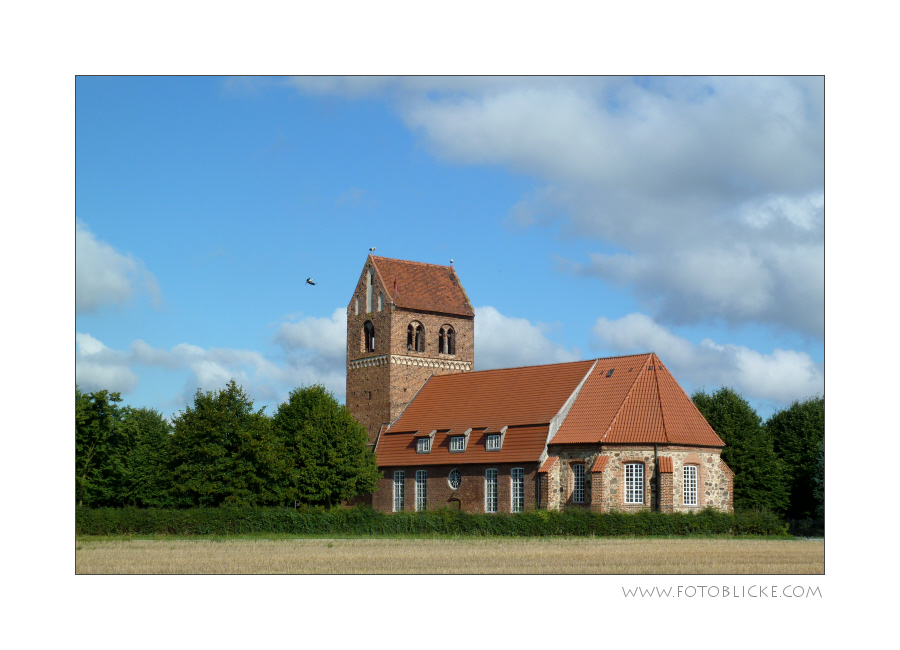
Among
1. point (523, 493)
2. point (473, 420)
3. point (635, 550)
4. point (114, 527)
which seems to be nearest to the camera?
point (635, 550)

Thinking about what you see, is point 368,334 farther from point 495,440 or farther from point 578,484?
point 578,484

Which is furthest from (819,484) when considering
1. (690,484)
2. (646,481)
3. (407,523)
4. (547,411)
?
(407,523)

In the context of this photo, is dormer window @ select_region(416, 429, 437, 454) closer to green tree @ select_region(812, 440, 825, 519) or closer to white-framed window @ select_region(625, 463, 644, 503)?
white-framed window @ select_region(625, 463, 644, 503)

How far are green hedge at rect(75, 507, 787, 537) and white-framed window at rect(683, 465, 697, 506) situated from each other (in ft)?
19.2

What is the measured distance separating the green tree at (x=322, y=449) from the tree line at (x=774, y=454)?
2285 cm

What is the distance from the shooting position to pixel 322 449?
60.0 meters

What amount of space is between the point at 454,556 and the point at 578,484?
81.9 feet

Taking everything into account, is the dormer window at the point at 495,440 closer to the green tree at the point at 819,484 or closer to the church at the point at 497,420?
the church at the point at 497,420

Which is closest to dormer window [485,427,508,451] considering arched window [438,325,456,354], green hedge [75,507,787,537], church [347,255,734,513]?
church [347,255,734,513]

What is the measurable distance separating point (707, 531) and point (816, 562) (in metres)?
16.5

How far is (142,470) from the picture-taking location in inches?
2977

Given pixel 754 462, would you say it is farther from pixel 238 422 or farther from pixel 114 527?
pixel 114 527

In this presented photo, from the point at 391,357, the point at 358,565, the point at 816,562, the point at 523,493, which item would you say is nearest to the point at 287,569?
the point at 358,565

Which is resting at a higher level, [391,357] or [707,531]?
[391,357]
